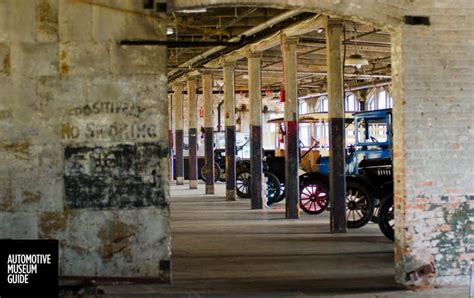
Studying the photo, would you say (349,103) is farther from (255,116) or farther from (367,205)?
(367,205)

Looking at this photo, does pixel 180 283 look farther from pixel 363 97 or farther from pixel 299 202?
pixel 363 97

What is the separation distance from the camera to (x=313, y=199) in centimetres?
1662

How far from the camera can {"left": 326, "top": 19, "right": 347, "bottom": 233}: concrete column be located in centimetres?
1291

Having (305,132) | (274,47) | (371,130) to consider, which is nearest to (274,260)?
(371,130)

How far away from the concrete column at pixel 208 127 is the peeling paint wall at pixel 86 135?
14440 mm

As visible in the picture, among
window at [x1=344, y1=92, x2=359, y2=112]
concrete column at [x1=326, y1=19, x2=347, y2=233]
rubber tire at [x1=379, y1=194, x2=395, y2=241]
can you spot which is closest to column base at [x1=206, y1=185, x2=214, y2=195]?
window at [x1=344, y1=92, x2=359, y2=112]

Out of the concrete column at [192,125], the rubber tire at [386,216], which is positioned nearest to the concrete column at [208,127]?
the concrete column at [192,125]

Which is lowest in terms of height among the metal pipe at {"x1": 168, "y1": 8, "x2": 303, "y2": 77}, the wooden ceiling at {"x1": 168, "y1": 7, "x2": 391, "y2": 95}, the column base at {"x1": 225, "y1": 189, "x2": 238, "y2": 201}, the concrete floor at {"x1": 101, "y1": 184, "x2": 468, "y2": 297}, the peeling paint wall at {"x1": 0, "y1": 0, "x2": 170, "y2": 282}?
the concrete floor at {"x1": 101, "y1": 184, "x2": 468, "y2": 297}

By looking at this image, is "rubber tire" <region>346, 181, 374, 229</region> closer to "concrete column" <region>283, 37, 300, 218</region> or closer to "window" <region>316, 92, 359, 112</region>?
"concrete column" <region>283, 37, 300, 218</region>

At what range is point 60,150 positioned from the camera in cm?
796

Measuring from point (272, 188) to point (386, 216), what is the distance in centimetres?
761

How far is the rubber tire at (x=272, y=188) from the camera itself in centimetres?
1900

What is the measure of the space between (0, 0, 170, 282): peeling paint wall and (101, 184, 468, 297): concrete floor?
61 cm

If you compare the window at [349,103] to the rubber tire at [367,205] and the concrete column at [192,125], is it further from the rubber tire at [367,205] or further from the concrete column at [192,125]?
the rubber tire at [367,205]
